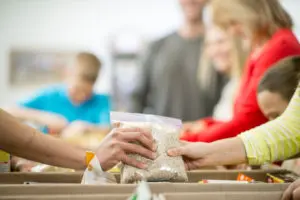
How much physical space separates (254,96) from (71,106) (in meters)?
1.92

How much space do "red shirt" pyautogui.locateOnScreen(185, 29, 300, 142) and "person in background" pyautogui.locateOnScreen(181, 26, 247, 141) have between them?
14 cm

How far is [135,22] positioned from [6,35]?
1.34m

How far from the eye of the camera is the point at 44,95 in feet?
10.8

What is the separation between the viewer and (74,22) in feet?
15.3

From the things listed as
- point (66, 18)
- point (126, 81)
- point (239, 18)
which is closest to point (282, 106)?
point (239, 18)

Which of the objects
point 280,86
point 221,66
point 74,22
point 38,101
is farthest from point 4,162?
point 74,22

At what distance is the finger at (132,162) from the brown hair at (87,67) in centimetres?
214

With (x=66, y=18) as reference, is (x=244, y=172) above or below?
below

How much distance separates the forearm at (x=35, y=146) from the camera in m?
1.00

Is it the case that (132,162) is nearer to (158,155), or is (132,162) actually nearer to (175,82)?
(158,155)

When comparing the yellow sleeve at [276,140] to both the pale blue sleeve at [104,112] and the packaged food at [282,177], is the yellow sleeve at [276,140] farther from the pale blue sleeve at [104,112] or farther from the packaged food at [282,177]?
the pale blue sleeve at [104,112]

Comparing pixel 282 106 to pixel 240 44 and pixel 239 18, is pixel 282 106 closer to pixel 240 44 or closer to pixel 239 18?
pixel 239 18

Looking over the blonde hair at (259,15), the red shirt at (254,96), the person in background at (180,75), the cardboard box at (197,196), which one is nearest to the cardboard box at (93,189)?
the cardboard box at (197,196)

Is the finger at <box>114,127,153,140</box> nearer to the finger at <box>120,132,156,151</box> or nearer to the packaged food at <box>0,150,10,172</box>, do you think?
the finger at <box>120,132,156,151</box>
